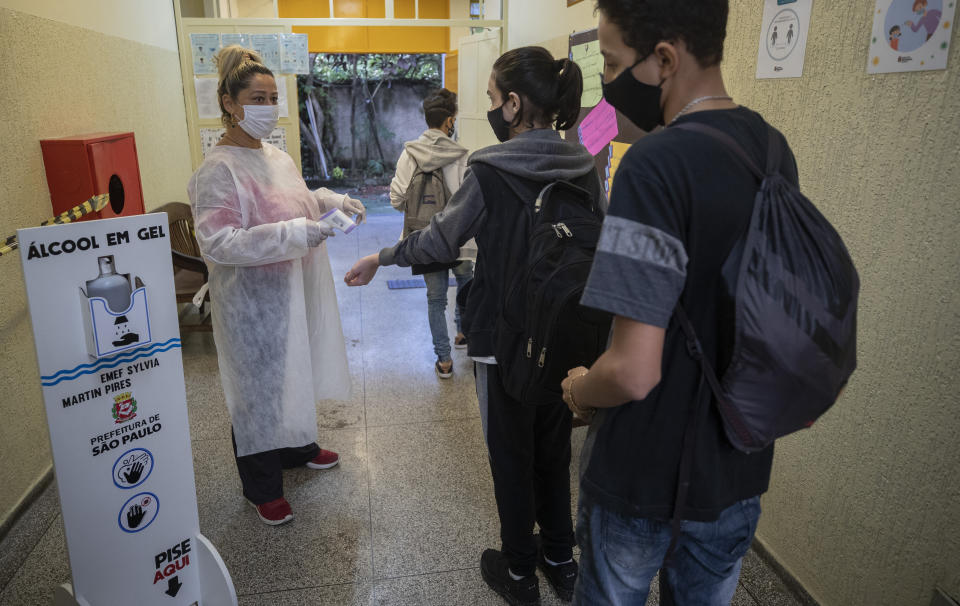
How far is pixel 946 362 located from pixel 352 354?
9.94ft

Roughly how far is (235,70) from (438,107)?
1494mm

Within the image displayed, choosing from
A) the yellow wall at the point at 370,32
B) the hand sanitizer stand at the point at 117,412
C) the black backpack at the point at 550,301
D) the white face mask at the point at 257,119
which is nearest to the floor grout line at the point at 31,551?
the hand sanitizer stand at the point at 117,412

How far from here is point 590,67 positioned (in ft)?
10.1

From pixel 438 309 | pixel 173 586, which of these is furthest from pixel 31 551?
pixel 438 309

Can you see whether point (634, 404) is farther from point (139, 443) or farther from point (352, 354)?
point (352, 354)

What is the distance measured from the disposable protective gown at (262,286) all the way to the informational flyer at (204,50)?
3007 mm

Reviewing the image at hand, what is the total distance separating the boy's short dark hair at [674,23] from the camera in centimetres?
84

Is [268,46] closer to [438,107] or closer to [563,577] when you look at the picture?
[438,107]

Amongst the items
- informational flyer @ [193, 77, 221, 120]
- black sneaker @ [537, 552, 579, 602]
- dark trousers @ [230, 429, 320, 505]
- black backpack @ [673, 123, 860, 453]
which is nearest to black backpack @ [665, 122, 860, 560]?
black backpack @ [673, 123, 860, 453]

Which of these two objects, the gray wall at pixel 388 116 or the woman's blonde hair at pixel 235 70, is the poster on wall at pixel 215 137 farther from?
the gray wall at pixel 388 116

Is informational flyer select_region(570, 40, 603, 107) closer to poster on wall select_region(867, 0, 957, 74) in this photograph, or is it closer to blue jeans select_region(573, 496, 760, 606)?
poster on wall select_region(867, 0, 957, 74)

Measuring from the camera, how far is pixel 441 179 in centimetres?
334

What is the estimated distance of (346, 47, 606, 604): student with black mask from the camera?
5.05ft

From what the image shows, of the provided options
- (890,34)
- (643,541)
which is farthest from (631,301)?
(890,34)
